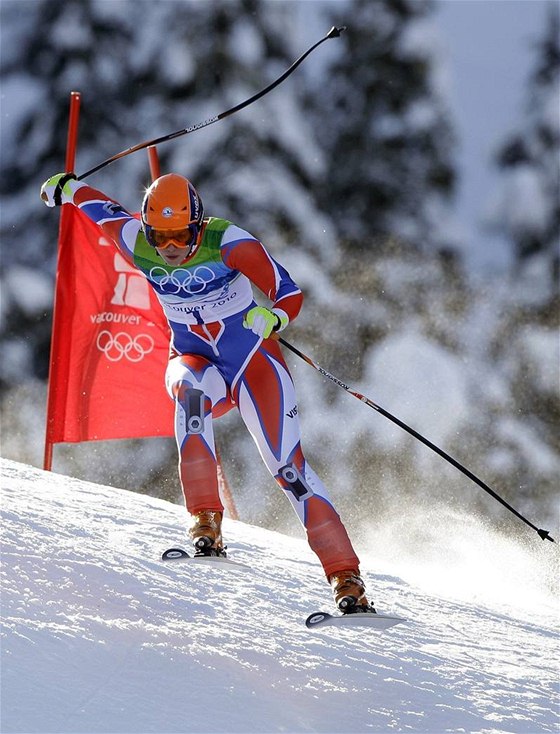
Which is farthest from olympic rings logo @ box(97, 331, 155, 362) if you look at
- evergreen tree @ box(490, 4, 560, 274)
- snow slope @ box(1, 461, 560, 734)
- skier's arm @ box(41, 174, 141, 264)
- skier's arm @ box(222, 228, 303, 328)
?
evergreen tree @ box(490, 4, 560, 274)

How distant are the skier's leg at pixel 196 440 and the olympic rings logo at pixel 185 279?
0.28 meters

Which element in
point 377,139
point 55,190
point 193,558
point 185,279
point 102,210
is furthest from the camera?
point 377,139

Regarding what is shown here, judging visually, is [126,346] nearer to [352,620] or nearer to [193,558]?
[193,558]

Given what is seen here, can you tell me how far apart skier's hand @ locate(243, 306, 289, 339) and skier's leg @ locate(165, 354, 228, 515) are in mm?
279

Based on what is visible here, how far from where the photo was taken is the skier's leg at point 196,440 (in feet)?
12.4

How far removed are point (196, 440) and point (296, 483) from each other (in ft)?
1.18

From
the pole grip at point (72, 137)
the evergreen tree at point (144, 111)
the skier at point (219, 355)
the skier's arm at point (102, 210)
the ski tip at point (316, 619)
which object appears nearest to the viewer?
the ski tip at point (316, 619)

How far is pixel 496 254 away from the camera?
21.0 m

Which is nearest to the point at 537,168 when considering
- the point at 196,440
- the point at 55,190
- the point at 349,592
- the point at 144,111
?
the point at 144,111

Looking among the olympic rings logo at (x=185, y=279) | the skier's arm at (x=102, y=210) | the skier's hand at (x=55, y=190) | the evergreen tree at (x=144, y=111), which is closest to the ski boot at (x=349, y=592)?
the olympic rings logo at (x=185, y=279)

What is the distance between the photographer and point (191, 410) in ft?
12.5

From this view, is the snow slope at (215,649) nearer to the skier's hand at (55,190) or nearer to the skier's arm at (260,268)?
the skier's arm at (260,268)

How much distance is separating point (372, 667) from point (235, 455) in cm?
1433

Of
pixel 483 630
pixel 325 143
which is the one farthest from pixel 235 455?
pixel 483 630
